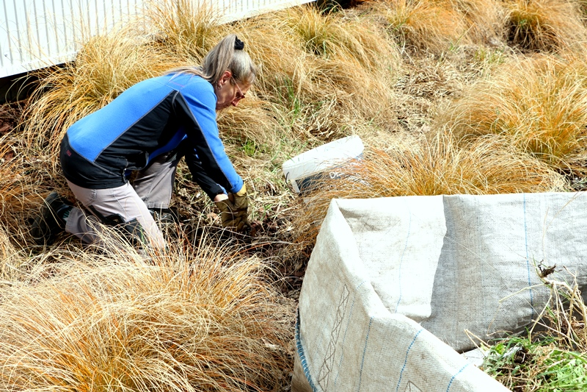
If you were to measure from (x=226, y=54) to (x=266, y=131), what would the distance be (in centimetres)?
138

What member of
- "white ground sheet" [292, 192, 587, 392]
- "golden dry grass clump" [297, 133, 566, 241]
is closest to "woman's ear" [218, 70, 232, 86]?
"golden dry grass clump" [297, 133, 566, 241]

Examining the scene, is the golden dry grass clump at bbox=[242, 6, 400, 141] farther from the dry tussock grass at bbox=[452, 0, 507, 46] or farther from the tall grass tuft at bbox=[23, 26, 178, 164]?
the dry tussock grass at bbox=[452, 0, 507, 46]

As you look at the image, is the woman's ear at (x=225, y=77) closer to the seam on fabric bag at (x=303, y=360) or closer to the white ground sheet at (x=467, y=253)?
the white ground sheet at (x=467, y=253)

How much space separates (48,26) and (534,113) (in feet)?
10.8

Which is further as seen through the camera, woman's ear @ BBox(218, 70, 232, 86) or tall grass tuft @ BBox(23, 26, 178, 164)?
tall grass tuft @ BBox(23, 26, 178, 164)

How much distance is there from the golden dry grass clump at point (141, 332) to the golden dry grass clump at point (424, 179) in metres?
0.78

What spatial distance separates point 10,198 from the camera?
364 cm

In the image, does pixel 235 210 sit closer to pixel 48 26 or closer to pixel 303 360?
pixel 303 360

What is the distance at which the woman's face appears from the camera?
3.21 meters

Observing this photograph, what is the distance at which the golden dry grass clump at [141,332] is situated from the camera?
2180mm

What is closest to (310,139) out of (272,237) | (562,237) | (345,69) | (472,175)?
(345,69)

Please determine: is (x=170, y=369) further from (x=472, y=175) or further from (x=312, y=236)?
(x=472, y=175)

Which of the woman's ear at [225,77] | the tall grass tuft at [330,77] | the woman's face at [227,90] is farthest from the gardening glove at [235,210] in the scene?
the tall grass tuft at [330,77]

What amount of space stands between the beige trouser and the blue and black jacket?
0.06m
